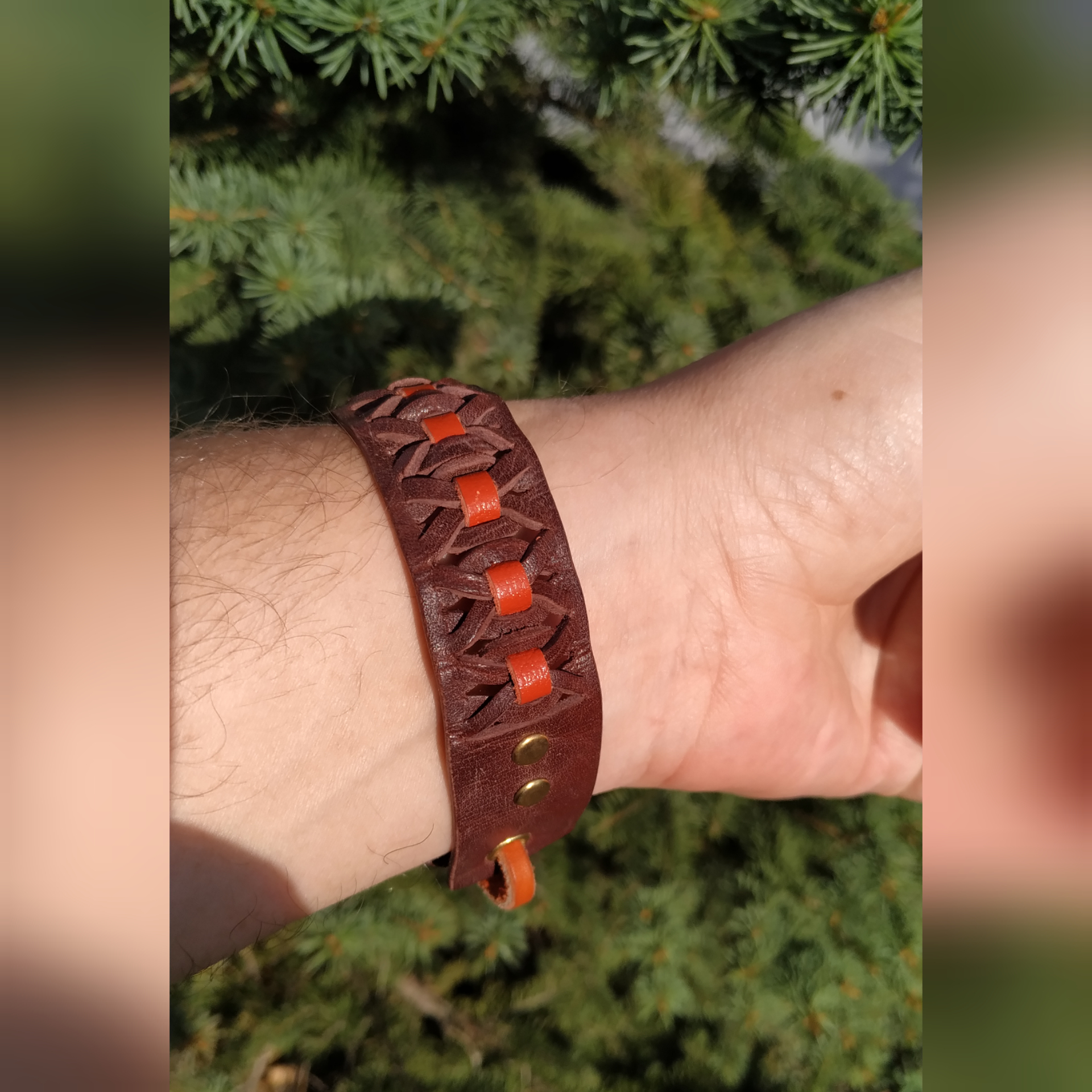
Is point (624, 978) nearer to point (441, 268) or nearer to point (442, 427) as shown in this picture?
point (442, 427)

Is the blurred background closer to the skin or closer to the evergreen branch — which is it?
the evergreen branch

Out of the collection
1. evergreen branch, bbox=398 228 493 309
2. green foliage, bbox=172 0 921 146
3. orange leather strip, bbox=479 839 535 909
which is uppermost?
green foliage, bbox=172 0 921 146

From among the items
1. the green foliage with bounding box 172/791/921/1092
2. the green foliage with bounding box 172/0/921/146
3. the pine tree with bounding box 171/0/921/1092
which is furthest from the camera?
the green foliage with bounding box 172/791/921/1092

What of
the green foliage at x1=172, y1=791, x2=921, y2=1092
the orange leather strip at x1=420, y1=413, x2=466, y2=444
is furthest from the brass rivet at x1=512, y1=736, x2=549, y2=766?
the green foliage at x1=172, y1=791, x2=921, y2=1092

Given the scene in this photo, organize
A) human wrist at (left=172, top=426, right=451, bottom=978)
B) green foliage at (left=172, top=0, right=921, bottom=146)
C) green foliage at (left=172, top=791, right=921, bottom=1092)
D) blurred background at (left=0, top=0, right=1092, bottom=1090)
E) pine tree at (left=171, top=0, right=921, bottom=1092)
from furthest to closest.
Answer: green foliage at (left=172, top=791, right=921, bottom=1092) < pine tree at (left=171, top=0, right=921, bottom=1092) < green foliage at (left=172, top=0, right=921, bottom=146) < human wrist at (left=172, top=426, right=451, bottom=978) < blurred background at (left=0, top=0, right=1092, bottom=1090)

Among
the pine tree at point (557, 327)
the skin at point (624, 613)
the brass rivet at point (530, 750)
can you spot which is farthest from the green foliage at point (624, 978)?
the brass rivet at point (530, 750)
